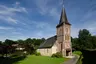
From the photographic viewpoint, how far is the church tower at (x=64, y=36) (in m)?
41.5

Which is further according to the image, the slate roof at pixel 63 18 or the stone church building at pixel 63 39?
the slate roof at pixel 63 18

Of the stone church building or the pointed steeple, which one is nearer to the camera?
the stone church building

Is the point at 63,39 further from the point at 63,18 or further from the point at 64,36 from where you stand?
the point at 63,18

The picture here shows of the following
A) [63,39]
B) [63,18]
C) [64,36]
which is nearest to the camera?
[63,39]

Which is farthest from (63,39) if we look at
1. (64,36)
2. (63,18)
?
(63,18)

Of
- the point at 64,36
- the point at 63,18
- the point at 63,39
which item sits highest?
the point at 63,18

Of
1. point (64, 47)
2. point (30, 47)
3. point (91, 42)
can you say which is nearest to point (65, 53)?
point (64, 47)

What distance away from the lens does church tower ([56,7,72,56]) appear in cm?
4147

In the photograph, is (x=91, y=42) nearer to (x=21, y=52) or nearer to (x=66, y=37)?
(x=66, y=37)

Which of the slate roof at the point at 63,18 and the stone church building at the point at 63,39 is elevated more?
the slate roof at the point at 63,18

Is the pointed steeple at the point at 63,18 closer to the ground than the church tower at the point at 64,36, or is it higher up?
higher up

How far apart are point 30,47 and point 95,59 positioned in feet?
89.3

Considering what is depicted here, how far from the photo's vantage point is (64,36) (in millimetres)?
41875

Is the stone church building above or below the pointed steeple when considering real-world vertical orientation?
below
